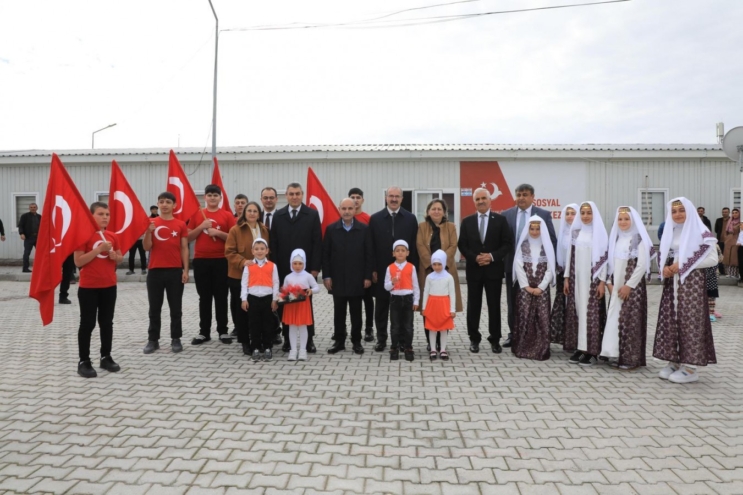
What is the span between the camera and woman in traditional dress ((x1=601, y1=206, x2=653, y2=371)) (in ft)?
18.8

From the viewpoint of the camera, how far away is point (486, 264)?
6660mm

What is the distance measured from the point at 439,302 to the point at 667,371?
242 cm

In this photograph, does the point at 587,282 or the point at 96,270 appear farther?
the point at 587,282

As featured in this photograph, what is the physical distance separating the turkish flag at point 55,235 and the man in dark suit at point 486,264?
4.29 metres

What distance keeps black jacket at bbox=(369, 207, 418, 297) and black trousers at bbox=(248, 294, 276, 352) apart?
4.49 feet

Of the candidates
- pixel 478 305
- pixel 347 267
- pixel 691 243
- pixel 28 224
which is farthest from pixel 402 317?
pixel 28 224

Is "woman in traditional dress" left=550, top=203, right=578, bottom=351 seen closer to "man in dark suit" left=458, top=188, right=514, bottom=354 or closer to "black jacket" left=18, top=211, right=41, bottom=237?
"man in dark suit" left=458, top=188, right=514, bottom=354

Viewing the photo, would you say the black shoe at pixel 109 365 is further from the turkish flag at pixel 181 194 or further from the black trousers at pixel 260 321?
the turkish flag at pixel 181 194

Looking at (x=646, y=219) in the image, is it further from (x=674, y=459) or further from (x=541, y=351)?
(x=674, y=459)

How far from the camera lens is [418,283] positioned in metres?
6.74

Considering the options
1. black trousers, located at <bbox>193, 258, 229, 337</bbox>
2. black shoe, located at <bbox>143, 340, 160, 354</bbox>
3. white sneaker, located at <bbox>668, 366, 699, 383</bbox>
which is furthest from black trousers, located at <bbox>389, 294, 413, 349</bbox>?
black shoe, located at <bbox>143, 340, 160, 354</bbox>

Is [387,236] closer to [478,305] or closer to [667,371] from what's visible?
[478,305]

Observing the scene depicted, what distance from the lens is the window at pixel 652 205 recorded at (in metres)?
16.3

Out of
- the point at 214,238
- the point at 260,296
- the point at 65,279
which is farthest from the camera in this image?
the point at 65,279
